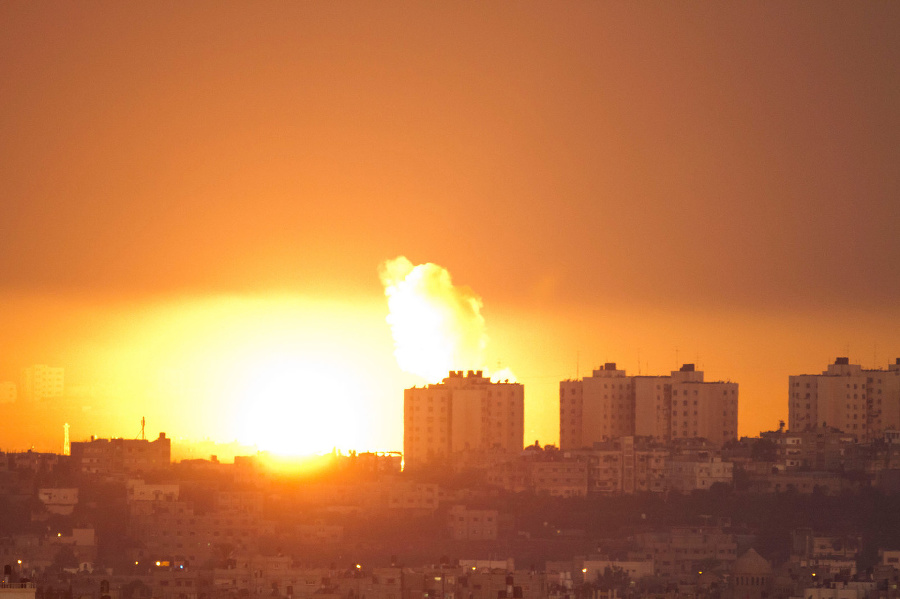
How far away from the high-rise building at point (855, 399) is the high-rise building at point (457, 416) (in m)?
5.71

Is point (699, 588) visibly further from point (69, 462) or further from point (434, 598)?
point (69, 462)

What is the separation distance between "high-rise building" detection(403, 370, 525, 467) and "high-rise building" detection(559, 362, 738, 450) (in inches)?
53.2

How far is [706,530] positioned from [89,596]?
47.8 feet

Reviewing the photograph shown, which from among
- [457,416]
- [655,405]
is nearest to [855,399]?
[655,405]

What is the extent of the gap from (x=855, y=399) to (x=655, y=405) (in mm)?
3789

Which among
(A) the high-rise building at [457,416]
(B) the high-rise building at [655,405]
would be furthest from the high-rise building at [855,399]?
(A) the high-rise building at [457,416]

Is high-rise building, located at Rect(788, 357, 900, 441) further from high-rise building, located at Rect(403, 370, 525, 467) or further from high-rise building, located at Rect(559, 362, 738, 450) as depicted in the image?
high-rise building, located at Rect(403, 370, 525, 467)

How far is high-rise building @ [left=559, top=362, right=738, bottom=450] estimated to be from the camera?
49.2 meters

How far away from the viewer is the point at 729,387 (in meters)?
49.4

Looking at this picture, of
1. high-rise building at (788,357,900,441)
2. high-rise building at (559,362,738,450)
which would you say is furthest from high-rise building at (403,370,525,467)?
high-rise building at (788,357,900,441)

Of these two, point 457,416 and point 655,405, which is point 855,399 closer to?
point 655,405

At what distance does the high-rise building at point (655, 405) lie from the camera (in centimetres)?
4919

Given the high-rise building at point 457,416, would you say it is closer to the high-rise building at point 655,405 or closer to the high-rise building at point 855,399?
the high-rise building at point 655,405

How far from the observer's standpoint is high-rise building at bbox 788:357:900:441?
4859 centimetres
